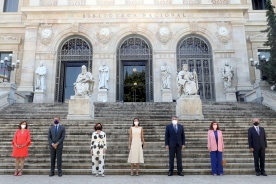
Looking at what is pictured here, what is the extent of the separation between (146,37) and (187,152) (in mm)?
13646

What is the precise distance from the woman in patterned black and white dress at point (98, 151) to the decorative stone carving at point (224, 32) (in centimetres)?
1607

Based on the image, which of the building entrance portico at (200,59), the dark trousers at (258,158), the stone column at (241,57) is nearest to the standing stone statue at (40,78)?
the building entrance portico at (200,59)

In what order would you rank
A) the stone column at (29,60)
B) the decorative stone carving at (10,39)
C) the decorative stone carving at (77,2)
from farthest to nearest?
the decorative stone carving at (10,39)
the decorative stone carving at (77,2)
the stone column at (29,60)

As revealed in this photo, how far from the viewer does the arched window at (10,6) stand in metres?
24.0

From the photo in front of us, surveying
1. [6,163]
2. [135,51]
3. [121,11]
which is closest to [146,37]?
[135,51]

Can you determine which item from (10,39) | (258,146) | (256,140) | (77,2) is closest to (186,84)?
(256,140)

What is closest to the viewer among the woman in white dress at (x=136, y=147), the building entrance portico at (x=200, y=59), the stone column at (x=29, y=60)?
the woman in white dress at (x=136, y=147)

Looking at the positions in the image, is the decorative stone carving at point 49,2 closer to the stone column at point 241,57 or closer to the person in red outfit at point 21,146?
the stone column at point 241,57

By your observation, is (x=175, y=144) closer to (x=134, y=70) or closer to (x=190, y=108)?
(x=190, y=108)

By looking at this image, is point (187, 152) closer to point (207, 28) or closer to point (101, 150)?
point (101, 150)

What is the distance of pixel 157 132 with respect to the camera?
32.7 feet

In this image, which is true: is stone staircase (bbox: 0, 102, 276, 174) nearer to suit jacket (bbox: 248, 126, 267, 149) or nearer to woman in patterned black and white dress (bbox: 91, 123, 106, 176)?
woman in patterned black and white dress (bbox: 91, 123, 106, 176)

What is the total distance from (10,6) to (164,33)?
14.5m

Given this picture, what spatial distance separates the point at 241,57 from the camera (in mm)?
19672
